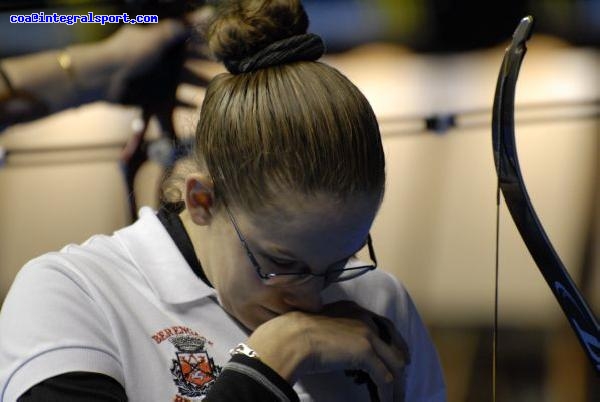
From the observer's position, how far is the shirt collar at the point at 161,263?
1147mm

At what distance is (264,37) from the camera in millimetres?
1112

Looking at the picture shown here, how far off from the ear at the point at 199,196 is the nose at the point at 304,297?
126mm

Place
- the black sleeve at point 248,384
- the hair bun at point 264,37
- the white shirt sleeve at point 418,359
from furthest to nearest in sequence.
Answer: the white shirt sleeve at point 418,359 → the hair bun at point 264,37 → the black sleeve at point 248,384

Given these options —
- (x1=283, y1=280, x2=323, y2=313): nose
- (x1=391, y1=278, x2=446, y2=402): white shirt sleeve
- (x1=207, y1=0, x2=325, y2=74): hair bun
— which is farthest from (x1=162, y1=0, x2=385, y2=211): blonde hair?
(x1=391, y1=278, x2=446, y2=402): white shirt sleeve

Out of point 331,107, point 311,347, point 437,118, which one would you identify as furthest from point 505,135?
point 437,118

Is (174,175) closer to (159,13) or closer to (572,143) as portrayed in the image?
(159,13)

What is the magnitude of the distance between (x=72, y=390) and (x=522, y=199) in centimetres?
51

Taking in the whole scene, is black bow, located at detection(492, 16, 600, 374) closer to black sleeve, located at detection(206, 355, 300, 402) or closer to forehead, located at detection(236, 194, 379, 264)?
forehead, located at detection(236, 194, 379, 264)

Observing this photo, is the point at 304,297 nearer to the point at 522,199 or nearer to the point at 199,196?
the point at 199,196

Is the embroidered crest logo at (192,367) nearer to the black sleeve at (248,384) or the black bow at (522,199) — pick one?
the black sleeve at (248,384)

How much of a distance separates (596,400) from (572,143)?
1.91 feet

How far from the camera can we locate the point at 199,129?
1.13m

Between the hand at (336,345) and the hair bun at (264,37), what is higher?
the hair bun at (264,37)

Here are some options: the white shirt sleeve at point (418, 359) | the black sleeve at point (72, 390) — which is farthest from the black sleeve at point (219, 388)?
the white shirt sleeve at point (418, 359)
